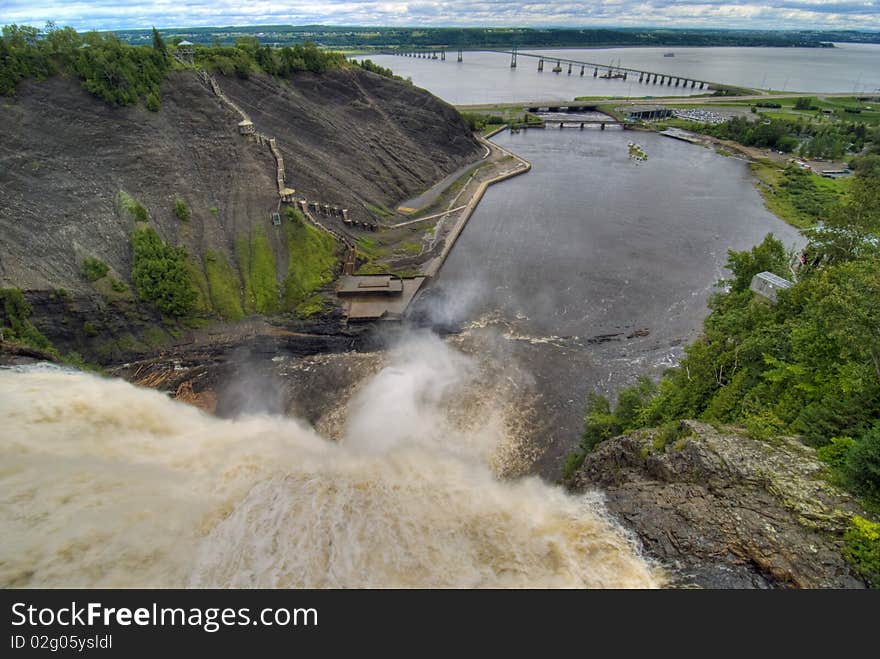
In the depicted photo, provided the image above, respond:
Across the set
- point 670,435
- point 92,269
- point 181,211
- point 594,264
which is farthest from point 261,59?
point 670,435

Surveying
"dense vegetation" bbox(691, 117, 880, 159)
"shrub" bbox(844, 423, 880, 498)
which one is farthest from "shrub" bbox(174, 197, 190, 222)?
"dense vegetation" bbox(691, 117, 880, 159)

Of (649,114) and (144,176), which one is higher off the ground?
(649,114)

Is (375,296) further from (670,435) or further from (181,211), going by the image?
(670,435)

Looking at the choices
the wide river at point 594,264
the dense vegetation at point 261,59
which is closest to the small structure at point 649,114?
the wide river at point 594,264

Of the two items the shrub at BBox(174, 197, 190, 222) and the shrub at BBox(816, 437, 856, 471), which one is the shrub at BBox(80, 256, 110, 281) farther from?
the shrub at BBox(816, 437, 856, 471)

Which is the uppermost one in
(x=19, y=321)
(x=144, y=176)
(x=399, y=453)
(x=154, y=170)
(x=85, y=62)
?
(x=85, y=62)

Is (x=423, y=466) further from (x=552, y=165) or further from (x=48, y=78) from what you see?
(x=552, y=165)
